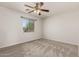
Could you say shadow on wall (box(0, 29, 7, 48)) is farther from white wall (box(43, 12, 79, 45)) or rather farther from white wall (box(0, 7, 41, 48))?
white wall (box(43, 12, 79, 45))

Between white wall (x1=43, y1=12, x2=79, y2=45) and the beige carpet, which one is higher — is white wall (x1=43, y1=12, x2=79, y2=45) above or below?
above

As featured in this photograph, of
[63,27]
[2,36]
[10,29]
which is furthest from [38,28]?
[2,36]

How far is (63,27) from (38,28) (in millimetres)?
2302

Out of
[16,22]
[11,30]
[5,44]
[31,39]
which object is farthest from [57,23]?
[5,44]

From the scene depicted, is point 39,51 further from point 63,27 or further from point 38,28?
point 38,28

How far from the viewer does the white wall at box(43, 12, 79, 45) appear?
4.31 meters

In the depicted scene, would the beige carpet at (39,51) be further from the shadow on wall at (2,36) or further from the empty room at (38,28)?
the shadow on wall at (2,36)

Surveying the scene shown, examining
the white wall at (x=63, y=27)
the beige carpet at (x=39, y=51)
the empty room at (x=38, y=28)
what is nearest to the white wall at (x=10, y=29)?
the empty room at (x=38, y=28)

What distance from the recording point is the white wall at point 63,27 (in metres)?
4.31

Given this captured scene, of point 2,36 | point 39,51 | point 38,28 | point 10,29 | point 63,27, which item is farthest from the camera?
point 38,28

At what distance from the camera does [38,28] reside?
623 centimetres

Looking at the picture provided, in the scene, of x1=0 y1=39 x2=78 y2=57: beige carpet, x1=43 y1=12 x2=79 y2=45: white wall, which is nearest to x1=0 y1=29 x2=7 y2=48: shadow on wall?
x1=0 y1=39 x2=78 y2=57: beige carpet

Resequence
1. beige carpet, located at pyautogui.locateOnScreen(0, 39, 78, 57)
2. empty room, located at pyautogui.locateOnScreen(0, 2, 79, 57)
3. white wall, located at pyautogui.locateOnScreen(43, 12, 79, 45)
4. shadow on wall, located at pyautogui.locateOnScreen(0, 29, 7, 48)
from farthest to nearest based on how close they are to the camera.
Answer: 1. white wall, located at pyautogui.locateOnScreen(43, 12, 79, 45)
2. shadow on wall, located at pyautogui.locateOnScreen(0, 29, 7, 48)
3. empty room, located at pyautogui.locateOnScreen(0, 2, 79, 57)
4. beige carpet, located at pyautogui.locateOnScreen(0, 39, 78, 57)

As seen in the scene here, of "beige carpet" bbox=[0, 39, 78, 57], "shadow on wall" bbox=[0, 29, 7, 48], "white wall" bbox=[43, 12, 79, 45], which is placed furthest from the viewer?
"white wall" bbox=[43, 12, 79, 45]
